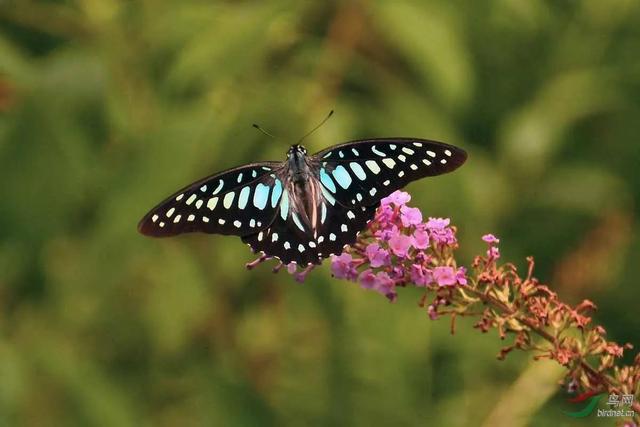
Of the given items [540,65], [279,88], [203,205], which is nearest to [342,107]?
[279,88]

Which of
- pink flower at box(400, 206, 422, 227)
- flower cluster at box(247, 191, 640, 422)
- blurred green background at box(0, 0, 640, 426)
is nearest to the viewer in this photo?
flower cluster at box(247, 191, 640, 422)

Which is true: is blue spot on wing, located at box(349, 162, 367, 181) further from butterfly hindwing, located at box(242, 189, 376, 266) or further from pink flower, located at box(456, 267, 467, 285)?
pink flower, located at box(456, 267, 467, 285)

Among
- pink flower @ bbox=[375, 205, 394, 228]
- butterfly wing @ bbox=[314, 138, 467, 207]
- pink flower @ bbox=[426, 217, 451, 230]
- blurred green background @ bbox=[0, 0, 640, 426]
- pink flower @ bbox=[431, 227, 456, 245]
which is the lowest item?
pink flower @ bbox=[431, 227, 456, 245]

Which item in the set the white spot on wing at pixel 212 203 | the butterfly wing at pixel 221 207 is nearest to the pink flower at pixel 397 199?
the butterfly wing at pixel 221 207

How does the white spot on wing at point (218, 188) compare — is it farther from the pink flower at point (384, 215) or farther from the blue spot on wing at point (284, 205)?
the pink flower at point (384, 215)

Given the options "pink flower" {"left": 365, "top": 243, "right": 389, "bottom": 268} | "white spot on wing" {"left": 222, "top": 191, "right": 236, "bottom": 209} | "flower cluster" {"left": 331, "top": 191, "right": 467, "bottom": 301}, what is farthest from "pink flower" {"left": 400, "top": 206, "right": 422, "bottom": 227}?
"white spot on wing" {"left": 222, "top": 191, "right": 236, "bottom": 209}

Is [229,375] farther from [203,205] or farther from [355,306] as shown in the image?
[203,205]
